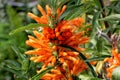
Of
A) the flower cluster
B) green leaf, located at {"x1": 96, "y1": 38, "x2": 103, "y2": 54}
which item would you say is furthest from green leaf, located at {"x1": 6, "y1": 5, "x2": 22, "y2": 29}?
the flower cluster

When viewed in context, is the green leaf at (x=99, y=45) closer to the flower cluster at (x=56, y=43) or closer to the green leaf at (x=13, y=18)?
the flower cluster at (x=56, y=43)

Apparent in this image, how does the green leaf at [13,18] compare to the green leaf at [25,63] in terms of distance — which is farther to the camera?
the green leaf at [13,18]

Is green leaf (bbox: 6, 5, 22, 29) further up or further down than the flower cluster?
further down

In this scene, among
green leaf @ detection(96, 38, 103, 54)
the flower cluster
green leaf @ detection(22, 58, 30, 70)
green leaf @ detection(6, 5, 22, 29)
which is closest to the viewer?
the flower cluster

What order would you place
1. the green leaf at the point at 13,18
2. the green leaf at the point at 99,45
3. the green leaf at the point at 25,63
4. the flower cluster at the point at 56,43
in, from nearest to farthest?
the flower cluster at the point at 56,43 → the green leaf at the point at 25,63 → the green leaf at the point at 99,45 → the green leaf at the point at 13,18

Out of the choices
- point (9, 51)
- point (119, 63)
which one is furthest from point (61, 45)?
point (9, 51)

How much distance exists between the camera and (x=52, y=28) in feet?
6.65

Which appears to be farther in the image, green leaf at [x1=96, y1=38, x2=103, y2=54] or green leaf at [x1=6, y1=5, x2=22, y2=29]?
green leaf at [x1=6, y1=5, x2=22, y2=29]

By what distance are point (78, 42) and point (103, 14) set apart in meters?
0.51

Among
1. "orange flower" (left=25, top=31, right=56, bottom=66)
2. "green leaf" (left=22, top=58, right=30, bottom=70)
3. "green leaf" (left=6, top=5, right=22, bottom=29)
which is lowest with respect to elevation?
"green leaf" (left=6, top=5, right=22, bottom=29)

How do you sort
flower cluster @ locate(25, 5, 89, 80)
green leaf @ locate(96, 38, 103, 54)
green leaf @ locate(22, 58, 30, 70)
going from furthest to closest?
green leaf @ locate(96, 38, 103, 54)
green leaf @ locate(22, 58, 30, 70)
flower cluster @ locate(25, 5, 89, 80)

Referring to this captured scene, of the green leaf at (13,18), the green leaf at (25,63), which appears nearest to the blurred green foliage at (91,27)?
the green leaf at (25,63)

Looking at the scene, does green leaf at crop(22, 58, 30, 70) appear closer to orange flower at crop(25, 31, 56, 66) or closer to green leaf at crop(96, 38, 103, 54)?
orange flower at crop(25, 31, 56, 66)

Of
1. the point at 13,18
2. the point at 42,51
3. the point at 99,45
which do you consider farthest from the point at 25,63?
the point at 13,18
